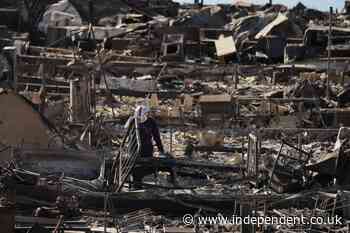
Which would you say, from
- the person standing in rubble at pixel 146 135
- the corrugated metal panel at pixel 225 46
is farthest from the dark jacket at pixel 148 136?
the corrugated metal panel at pixel 225 46

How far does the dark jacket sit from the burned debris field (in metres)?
0.02

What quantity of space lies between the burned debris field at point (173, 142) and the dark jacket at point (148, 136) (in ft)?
0.06

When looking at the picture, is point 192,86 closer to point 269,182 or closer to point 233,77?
point 233,77

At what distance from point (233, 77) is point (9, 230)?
15.4m

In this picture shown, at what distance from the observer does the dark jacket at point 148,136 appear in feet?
41.4

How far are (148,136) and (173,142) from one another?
275 cm

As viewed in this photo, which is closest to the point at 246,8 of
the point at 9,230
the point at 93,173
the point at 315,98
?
Result: the point at 315,98

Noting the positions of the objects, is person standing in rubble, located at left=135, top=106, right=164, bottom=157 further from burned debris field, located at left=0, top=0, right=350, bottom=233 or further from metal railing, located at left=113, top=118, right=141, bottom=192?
metal railing, located at left=113, top=118, right=141, bottom=192

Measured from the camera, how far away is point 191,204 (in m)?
11.0

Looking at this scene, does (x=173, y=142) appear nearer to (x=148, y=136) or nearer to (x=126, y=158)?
(x=148, y=136)

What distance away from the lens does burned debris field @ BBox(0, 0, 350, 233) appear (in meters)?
10.4

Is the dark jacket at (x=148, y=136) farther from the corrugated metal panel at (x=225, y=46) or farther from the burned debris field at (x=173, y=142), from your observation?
the corrugated metal panel at (x=225, y=46)

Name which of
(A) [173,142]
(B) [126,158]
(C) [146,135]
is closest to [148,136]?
(C) [146,135]

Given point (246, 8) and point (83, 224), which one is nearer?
point (83, 224)
